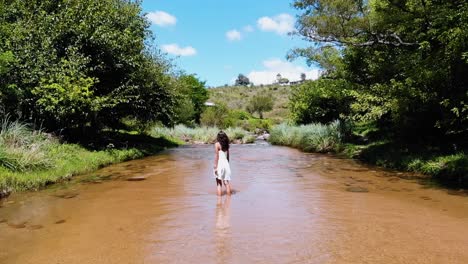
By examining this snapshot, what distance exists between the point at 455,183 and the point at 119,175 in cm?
1142

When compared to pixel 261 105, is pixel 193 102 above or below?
below

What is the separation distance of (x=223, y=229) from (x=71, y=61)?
14405mm

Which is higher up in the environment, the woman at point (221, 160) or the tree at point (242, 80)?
the tree at point (242, 80)

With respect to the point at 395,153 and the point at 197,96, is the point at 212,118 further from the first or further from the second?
the point at 395,153

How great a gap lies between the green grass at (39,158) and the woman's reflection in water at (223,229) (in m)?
5.71

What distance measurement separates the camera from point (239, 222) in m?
9.00

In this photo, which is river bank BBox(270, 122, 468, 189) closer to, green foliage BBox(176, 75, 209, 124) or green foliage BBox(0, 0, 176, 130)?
green foliage BBox(0, 0, 176, 130)

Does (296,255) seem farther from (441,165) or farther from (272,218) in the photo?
(441,165)

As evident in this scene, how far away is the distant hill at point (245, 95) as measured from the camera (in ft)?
279

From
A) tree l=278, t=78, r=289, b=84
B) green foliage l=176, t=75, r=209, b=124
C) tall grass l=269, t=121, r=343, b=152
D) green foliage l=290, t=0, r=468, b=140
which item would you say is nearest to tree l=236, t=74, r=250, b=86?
tree l=278, t=78, r=289, b=84

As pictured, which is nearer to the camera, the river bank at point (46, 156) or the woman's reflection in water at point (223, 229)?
the woman's reflection in water at point (223, 229)

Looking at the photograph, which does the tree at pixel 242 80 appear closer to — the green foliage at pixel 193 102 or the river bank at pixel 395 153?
the green foliage at pixel 193 102

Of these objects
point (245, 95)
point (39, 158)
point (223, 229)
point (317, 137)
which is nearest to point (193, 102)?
point (317, 137)

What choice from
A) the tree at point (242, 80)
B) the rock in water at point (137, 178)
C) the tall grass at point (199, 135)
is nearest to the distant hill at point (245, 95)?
the tree at point (242, 80)
